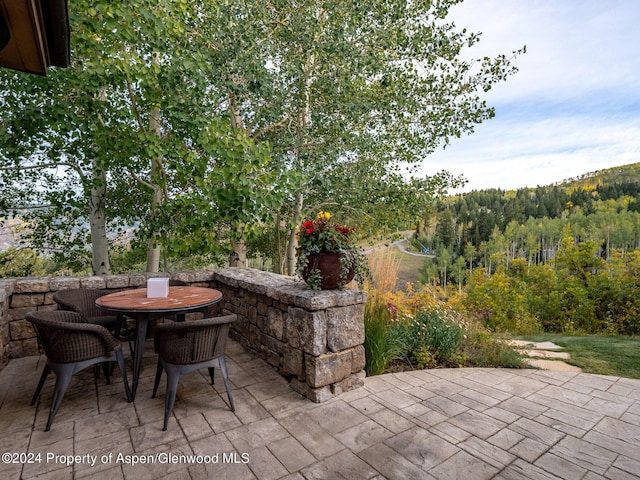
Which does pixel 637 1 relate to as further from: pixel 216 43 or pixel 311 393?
pixel 311 393

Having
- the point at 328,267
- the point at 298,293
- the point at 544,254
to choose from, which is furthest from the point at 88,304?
the point at 544,254

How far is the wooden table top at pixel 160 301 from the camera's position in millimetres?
2388

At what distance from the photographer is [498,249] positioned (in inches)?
1405

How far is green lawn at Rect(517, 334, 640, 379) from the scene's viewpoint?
10.6 ft

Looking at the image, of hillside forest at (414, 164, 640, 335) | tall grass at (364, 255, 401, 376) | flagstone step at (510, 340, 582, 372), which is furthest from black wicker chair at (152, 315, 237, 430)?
hillside forest at (414, 164, 640, 335)

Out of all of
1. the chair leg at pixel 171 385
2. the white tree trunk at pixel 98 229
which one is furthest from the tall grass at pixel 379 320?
the white tree trunk at pixel 98 229

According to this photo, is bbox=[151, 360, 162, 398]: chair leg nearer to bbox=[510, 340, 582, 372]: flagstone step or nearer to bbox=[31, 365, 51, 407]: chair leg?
bbox=[31, 365, 51, 407]: chair leg

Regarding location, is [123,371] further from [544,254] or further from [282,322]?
[544,254]

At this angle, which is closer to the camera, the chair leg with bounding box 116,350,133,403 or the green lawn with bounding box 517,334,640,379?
the chair leg with bounding box 116,350,133,403

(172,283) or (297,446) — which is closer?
(297,446)

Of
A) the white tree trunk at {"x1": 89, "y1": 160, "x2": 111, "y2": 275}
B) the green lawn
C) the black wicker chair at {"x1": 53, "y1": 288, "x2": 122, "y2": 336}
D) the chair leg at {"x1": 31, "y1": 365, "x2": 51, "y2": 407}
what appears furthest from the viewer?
the white tree trunk at {"x1": 89, "y1": 160, "x2": 111, "y2": 275}

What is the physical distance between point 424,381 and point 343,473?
4.56 ft

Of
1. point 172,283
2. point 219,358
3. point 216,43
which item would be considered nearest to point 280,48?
point 216,43

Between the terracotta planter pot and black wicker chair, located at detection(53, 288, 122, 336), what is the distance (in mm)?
1931
